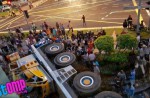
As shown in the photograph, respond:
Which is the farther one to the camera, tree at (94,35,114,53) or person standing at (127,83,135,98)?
tree at (94,35,114,53)

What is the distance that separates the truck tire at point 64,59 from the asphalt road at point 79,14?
1322 cm

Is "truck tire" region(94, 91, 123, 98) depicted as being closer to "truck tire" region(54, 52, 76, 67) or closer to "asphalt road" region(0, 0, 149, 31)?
"truck tire" region(54, 52, 76, 67)

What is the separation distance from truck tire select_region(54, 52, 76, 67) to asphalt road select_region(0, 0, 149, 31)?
43.4ft

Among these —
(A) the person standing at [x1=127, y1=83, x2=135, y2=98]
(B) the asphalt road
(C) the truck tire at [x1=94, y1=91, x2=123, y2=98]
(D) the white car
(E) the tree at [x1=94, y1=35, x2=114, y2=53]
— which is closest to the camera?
(C) the truck tire at [x1=94, y1=91, x2=123, y2=98]

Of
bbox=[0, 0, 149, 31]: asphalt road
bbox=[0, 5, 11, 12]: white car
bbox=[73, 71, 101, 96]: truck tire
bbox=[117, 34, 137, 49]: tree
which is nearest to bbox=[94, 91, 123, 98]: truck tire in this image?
bbox=[73, 71, 101, 96]: truck tire

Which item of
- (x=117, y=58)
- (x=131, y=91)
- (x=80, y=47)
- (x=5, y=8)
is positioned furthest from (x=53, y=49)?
(x=5, y=8)

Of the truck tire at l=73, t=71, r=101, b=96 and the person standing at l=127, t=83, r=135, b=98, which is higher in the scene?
the truck tire at l=73, t=71, r=101, b=96

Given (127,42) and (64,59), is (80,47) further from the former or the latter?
(127,42)

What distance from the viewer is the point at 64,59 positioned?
17.6m

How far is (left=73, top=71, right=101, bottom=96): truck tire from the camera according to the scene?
1372cm

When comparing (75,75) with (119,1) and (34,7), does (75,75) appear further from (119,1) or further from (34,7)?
(34,7)

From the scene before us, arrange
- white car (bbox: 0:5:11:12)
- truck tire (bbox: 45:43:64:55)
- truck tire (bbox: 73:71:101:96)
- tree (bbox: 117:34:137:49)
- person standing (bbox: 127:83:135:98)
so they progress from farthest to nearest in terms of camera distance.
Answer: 1. white car (bbox: 0:5:11:12)
2. truck tire (bbox: 45:43:64:55)
3. tree (bbox: 117:34:137:49)
4. person standing (bbox: 127:83:135:98)
5. truck tire (bbox: 73:71:101:96)

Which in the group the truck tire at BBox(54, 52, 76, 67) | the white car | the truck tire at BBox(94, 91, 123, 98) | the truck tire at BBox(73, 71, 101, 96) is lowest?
the truck tire at BBox(94, 91, 123, 98)

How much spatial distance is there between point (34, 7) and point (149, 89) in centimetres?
3464
